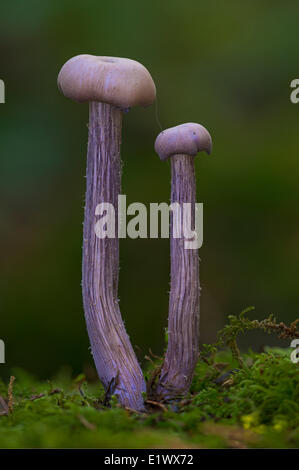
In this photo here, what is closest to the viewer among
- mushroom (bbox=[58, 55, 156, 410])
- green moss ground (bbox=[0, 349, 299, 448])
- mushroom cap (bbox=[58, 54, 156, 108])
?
green moss ground (bbox=[0, 349, 299, 448])

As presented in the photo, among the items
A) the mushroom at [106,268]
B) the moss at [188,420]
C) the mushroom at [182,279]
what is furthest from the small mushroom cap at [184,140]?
the moss at [188,420]

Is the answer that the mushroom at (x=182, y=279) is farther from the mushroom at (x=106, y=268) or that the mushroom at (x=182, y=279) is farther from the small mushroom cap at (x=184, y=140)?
the mushroom at (x=106, y=268)

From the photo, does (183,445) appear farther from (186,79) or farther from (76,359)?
(186,79)

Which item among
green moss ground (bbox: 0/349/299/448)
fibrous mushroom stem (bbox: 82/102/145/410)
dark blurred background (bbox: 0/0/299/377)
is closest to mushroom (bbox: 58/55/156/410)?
fibrous mushroom stem (bbox: 82/102/145/410)

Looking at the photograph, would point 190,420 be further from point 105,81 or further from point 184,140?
point 105,81

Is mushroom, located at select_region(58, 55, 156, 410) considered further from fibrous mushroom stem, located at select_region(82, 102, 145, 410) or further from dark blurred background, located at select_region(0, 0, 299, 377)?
dark blurred background, located at select_region(0, 0, 299, 377)

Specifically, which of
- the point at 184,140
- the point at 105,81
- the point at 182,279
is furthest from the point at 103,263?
the point at 105,81
